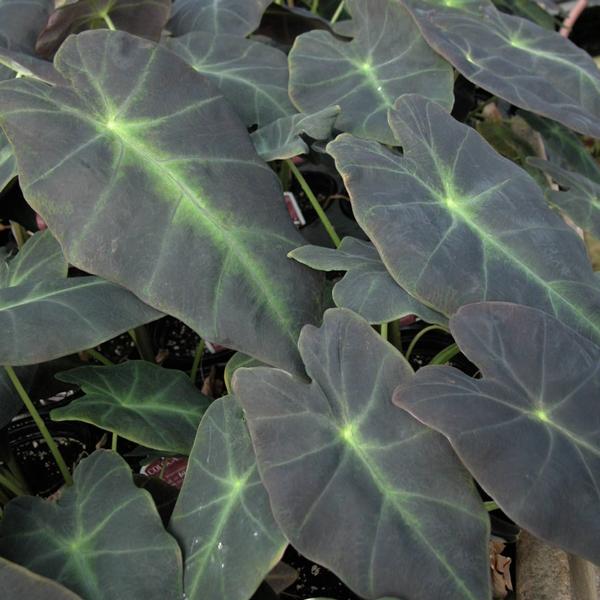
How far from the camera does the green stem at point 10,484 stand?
1074 mm

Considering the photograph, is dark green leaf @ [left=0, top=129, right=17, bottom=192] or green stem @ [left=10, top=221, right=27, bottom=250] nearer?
dark green leaf @ [left=0, top=129, right=17, bottom=192]

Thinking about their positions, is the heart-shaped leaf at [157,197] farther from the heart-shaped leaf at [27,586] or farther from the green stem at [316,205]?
the heart-shaped leaf at [27,586]

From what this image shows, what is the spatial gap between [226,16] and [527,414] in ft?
3.32

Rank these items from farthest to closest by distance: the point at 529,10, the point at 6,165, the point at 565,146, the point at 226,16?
the point at 529,10
the point at 565,146
the point at 226,16
the point at 6,165

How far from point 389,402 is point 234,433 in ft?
0.62

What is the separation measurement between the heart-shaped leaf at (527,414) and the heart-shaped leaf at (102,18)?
0.85 m

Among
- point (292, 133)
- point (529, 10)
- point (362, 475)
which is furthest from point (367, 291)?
point (529, 10)

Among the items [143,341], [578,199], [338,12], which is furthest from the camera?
[338,12]

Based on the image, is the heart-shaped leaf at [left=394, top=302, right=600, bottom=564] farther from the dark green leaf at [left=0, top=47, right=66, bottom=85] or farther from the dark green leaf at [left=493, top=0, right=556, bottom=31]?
the dark green leaf at [left=493, top=0, right=556, bottom=31]

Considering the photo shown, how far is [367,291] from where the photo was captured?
88cm

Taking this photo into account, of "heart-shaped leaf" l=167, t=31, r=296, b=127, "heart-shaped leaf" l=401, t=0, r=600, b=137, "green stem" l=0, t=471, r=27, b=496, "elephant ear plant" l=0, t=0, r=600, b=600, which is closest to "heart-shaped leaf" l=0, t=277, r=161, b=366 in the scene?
"elephant ear plant" l=0, t=0, r=600, b=600

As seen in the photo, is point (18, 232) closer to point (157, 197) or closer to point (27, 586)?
point (157, 197)

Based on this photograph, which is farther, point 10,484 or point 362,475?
point 10,484

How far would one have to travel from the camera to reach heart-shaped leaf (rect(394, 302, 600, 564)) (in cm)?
70
